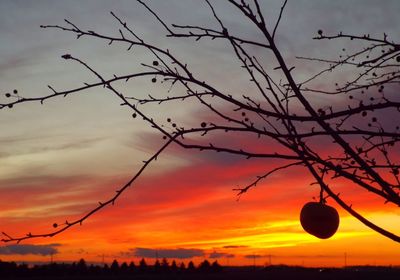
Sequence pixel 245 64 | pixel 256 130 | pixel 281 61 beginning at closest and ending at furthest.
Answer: pixel 256 130
pixel 281 61
pixel 245 64

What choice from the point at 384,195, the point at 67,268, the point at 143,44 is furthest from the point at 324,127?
the point at 67,268

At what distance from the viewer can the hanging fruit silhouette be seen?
3889 mm

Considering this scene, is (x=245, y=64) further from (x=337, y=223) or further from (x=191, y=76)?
(x=337, y=223)

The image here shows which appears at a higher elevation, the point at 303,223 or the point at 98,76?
the point at 98,76

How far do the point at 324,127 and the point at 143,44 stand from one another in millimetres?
978

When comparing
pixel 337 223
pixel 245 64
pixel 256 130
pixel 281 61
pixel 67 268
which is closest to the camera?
pixel 256 130

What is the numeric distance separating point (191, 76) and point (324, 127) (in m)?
0.66

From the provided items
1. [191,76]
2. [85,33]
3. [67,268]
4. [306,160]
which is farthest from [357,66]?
[67,268]

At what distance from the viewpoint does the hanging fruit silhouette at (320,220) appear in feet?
12.8

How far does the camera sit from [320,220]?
390 cm

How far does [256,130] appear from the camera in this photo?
2.85m

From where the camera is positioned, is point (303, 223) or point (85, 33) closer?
point (85, 33)

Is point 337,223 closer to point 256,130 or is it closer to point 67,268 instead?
point 256,130

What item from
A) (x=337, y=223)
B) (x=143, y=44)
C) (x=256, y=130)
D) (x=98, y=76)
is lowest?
(x=337, y=223)
